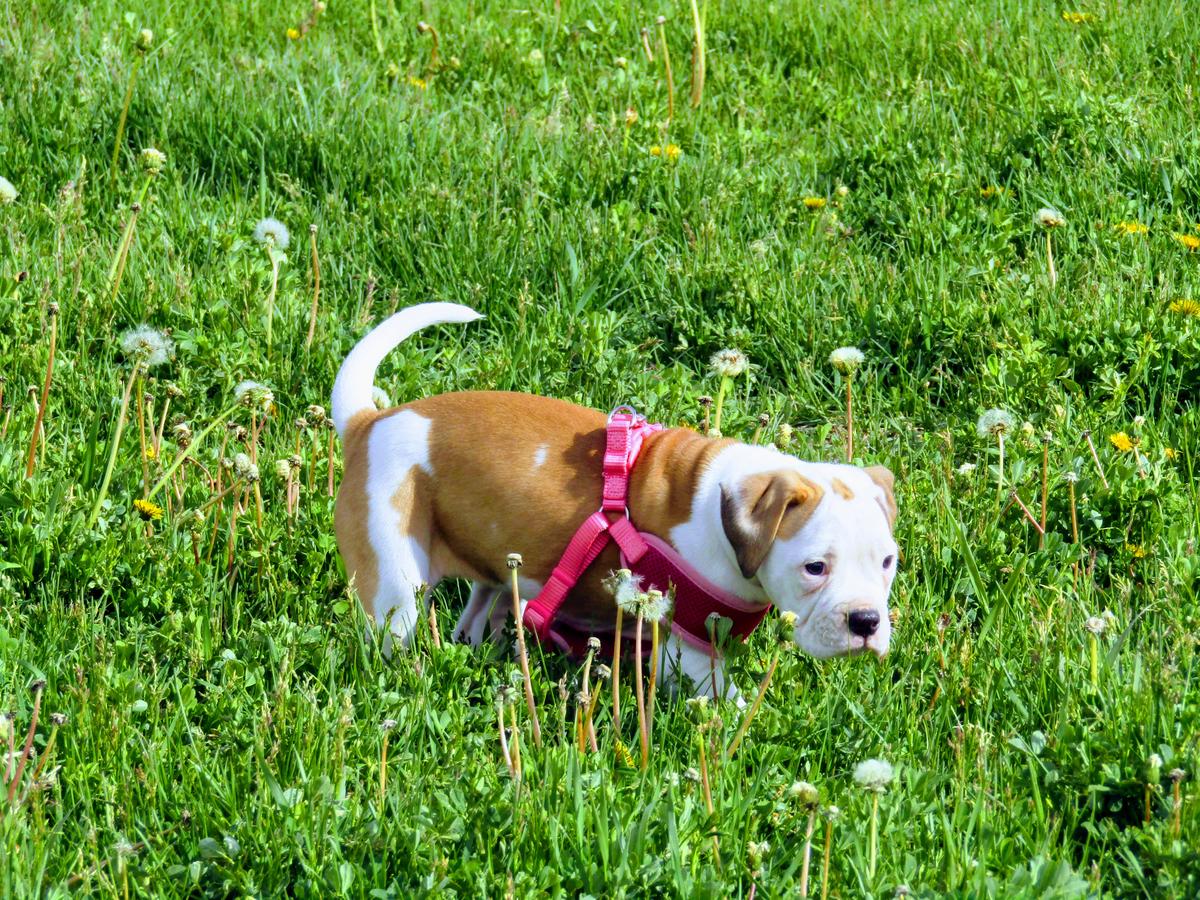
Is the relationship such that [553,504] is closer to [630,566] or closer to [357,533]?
[630,566]

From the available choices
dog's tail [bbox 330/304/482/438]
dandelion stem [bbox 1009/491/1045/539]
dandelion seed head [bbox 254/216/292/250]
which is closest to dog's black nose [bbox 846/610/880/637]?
dandelion stem [bbox 1009/491/1045/539]

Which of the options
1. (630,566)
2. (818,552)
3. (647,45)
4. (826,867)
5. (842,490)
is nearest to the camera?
(826,867)

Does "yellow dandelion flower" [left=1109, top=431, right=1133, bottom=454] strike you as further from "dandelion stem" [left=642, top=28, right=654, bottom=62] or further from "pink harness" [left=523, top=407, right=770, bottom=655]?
"dandelion stem" [left=642, top=28, right=654, bottom=62]

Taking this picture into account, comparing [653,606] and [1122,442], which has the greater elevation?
[653,606]

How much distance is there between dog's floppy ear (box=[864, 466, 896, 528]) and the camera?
330 centimetres

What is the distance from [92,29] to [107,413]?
8.48ft

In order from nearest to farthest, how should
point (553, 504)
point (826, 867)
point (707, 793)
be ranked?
point (826, 867) < point (707, 793) < point (553, 504)

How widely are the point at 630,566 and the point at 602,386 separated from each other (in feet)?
4.71

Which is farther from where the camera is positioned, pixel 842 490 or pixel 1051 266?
pixel 1051 266

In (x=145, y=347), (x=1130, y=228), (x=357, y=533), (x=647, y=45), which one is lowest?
(x=357, y=533)

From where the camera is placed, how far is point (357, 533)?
11.6 feet

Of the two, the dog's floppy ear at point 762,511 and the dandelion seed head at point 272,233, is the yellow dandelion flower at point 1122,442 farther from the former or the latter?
the dandelion seed head at point 272,233

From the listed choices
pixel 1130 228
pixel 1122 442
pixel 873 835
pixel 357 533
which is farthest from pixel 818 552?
pixel 1130 228

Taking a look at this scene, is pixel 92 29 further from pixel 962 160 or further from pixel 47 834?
pixel 47 834
